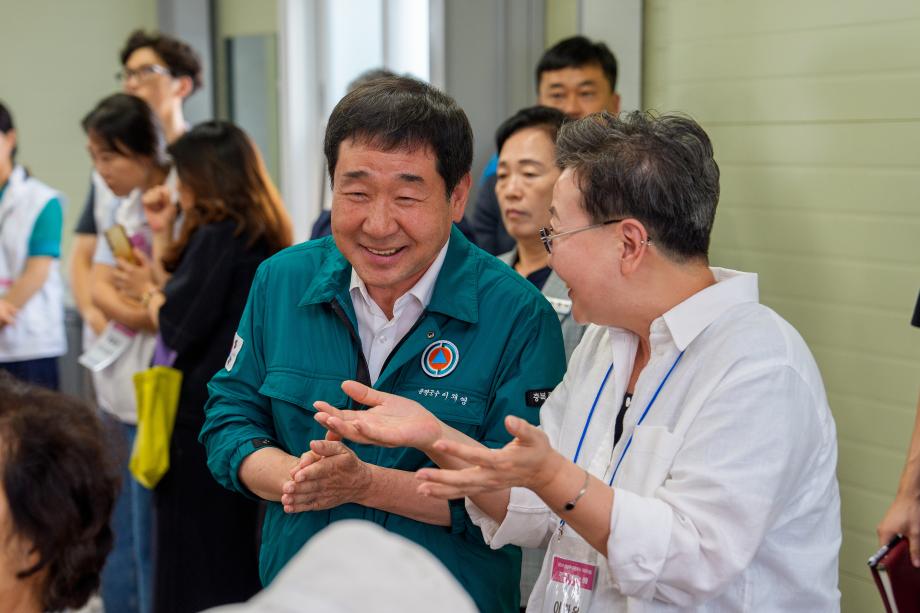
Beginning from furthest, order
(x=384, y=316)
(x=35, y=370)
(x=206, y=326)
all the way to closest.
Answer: (x=35, y=370) → (x=206, y=326) → (x=384, y=316)

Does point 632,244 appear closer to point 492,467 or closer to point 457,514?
point 492,467

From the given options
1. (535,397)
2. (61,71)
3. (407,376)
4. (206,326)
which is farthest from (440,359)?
(61,71)

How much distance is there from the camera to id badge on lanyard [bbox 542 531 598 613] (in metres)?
1.85

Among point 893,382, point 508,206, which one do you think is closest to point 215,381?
point 508,206

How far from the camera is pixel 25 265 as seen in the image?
4934 millimetres

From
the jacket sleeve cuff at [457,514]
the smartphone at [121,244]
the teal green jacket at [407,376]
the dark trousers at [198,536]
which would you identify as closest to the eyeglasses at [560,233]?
the teal green jacket at [407,376]

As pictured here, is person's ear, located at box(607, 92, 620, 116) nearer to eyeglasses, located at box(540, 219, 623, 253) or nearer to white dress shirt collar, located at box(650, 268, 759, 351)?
eyeglasses, located at box(540, 219, 623, 253)

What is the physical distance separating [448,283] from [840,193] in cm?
158

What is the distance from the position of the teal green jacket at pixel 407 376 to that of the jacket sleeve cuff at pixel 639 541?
1.36ft

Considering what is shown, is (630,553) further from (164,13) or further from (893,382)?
(164,13)

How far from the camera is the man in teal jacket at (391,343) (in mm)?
1988

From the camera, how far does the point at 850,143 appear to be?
3137 millimetres

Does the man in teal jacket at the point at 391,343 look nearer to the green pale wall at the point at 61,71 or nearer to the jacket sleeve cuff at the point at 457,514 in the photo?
the jacket sleeve cuff at the point at 457,514

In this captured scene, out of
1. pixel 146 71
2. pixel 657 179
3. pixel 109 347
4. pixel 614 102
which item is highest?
pixel 146 71
